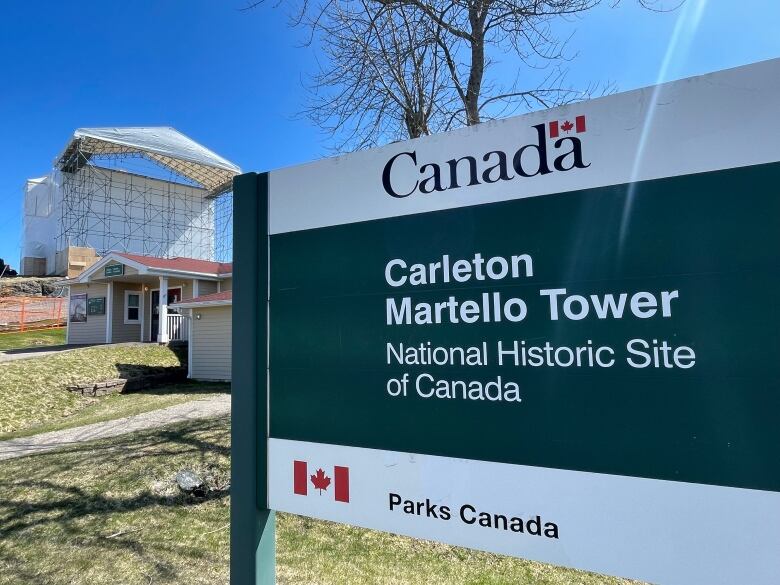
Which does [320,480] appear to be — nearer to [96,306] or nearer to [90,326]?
[96,306]

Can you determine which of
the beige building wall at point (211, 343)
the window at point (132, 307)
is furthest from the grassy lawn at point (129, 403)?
the window at point (132, 307)

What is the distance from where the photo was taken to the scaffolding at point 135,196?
34750mm

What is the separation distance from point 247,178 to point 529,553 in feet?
7.29

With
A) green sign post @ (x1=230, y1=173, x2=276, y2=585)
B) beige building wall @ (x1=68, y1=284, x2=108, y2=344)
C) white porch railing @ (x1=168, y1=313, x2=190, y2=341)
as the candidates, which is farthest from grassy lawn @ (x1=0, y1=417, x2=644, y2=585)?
beige building wall @ (x1=68, y1=284, x2=108, y2=344)

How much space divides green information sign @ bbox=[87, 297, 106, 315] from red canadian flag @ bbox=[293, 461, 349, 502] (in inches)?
864

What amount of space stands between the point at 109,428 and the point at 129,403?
339cm

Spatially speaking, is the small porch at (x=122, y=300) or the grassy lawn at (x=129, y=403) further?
the small porch at (x=122, y=300)

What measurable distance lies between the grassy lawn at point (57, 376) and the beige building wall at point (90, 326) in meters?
5.59

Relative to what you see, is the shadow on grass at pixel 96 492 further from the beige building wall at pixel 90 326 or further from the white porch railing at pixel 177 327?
the beige building wall at pixel 90 326

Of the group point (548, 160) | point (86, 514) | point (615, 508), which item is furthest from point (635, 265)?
point (86, 514)

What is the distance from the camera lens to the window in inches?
817

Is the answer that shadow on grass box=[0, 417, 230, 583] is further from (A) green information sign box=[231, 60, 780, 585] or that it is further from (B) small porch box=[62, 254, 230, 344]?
(B) small porch box=[62, 254, 230, 344]

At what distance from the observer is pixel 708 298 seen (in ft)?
5.18

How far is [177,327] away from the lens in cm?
1853
